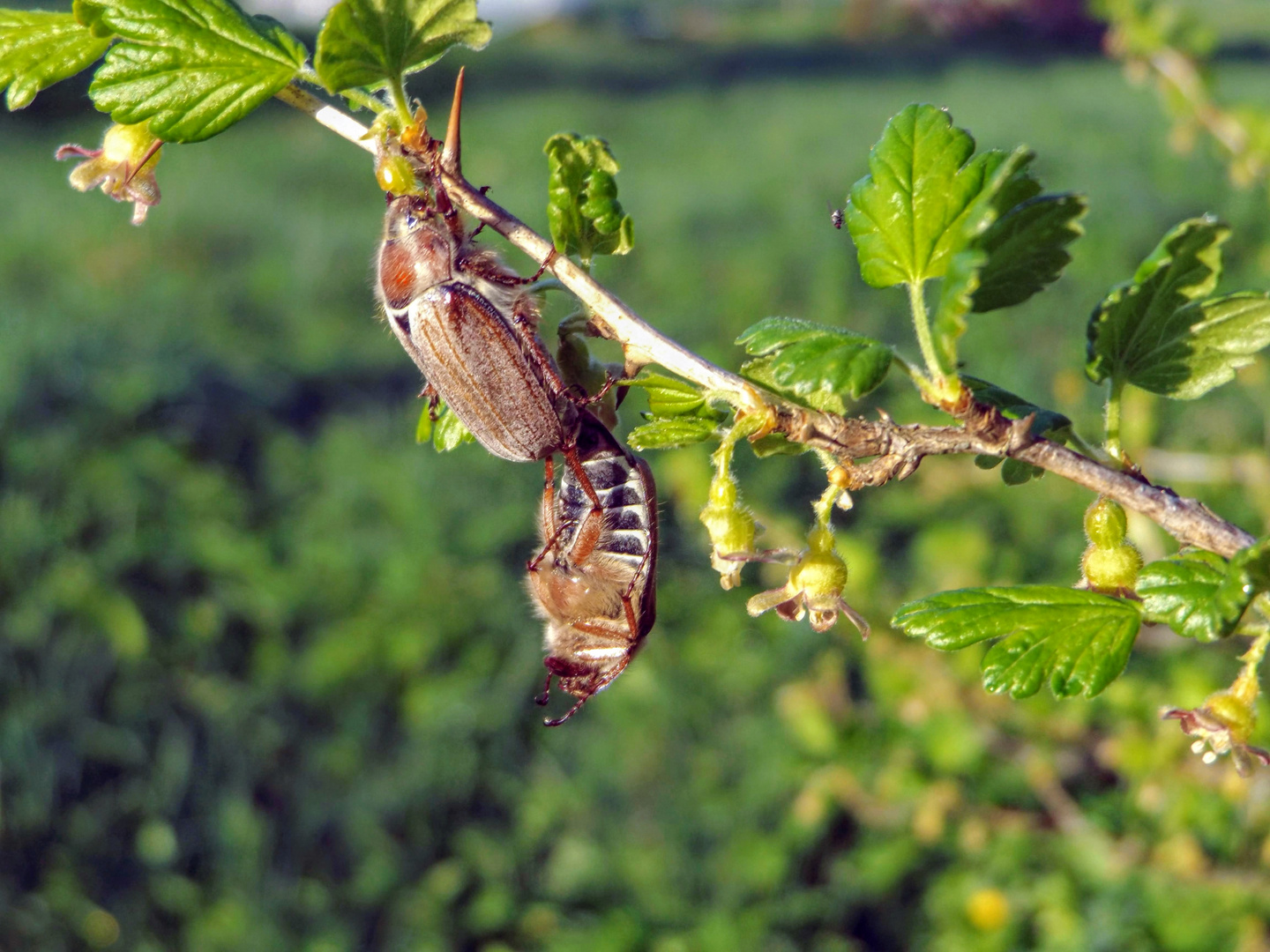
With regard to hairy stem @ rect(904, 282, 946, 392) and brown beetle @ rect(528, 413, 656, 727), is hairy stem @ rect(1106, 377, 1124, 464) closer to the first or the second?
hairy stem @ rect(904, 282, 946, 392)

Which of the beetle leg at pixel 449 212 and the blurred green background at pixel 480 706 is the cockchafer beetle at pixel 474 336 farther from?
the blurred green background at pixel 480 706

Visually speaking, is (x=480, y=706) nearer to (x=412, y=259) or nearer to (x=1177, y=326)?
(x=412, y=259)

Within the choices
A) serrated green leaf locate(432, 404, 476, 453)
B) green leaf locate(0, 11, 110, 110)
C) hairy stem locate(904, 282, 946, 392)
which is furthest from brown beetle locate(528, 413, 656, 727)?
green leaf locate(0, 11, 110, 110)

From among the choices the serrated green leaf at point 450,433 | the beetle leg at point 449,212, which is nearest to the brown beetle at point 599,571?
the serrated green leaf at point 450,433

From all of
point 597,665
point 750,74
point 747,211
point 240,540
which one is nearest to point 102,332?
point 240,540

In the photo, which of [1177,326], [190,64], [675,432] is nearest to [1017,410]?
[1177,326]

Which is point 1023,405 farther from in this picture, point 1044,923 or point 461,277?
point 1044,923
